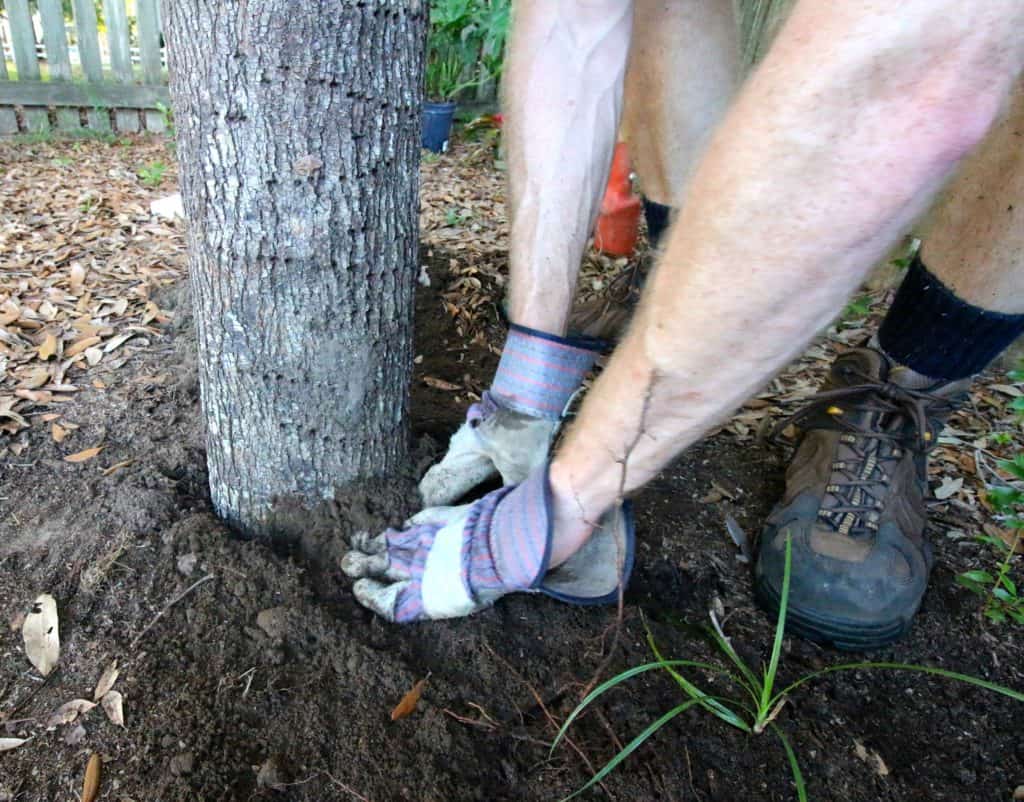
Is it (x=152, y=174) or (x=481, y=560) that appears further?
A: (x=152, y=174)

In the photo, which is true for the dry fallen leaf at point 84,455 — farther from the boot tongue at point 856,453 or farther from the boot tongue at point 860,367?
the boot tongue at point 860,367

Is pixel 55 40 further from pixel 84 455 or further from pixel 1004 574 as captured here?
pixel 1004 574

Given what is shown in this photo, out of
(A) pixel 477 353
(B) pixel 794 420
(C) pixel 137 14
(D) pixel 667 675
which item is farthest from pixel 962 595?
(C) pixel 137 14

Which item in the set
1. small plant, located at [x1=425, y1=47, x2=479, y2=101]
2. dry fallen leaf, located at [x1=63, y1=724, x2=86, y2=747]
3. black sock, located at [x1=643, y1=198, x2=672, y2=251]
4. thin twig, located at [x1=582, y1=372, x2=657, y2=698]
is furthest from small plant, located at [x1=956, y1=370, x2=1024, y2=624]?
small plant, located at [x1=425, y1=47, x2=479, y2=101]

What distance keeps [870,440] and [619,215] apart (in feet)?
5.95

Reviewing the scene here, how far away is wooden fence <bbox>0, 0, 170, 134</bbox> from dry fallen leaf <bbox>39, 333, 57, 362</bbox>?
11.0ft

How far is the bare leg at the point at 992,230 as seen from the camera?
1550 millimetres

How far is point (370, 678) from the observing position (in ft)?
4.08

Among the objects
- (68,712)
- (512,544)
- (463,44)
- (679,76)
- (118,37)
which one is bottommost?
(68,712)

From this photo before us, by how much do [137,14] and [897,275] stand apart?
487 centimetres

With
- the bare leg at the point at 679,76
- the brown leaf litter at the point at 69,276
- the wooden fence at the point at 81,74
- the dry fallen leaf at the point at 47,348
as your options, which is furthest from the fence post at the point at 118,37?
the bare leg at the point at 679,76

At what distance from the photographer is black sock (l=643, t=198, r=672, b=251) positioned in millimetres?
2170

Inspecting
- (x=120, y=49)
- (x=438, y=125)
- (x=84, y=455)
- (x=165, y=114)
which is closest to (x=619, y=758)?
(x=84, y=455)

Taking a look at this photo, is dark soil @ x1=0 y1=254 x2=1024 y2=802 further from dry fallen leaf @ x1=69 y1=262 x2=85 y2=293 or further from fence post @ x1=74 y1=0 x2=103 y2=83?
fence post @ x1=74 y1=0 x2=103 y2=83
